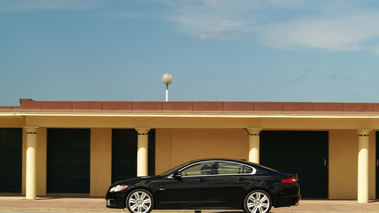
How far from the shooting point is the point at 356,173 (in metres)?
20.6

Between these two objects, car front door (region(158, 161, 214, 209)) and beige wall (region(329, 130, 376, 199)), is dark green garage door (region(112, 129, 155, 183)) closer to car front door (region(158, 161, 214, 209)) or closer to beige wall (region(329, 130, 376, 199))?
beige wall (region(329, 130, 376, 199))

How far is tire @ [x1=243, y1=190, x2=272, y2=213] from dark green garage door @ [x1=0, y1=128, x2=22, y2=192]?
1105 cm

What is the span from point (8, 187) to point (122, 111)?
6258 mm

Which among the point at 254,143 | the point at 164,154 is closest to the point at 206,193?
the point at 254,143

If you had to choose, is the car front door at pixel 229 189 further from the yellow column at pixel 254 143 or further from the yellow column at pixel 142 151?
the yellow column at pixel 142 151

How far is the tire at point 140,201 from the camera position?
13.2m

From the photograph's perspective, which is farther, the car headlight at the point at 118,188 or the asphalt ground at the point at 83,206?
the asphalt ground at the point at 83,206

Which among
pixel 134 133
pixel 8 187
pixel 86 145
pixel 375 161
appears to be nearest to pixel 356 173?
pixel 375 161

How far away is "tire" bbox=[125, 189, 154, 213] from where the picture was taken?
1323 cm

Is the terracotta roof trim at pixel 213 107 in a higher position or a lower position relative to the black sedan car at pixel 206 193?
higher

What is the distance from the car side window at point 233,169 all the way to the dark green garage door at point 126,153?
24.3ft

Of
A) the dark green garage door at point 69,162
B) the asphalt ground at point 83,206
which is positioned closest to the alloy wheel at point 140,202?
the asphalt ground at point 83,206

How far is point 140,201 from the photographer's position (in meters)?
13.2

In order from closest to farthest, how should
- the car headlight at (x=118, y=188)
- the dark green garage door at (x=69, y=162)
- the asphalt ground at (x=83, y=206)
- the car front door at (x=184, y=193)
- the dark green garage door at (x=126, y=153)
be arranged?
1. the car front door at (x=184, y=193)
2. the car headlight at (x=118, y=188)
3. the asphalt ground at (x=83, y=206)
4. the dark green garage door at (x=126, y=153)
5. the dark green garage door at (x=69, y=162)
